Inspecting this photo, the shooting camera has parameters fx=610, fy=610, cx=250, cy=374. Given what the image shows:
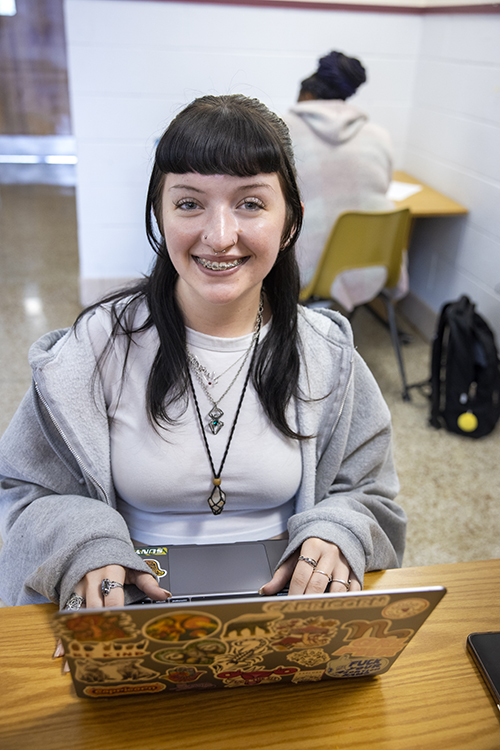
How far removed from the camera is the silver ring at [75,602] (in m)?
0.75

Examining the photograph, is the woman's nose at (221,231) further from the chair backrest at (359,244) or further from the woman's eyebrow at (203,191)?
the chair backrest at (359,244)

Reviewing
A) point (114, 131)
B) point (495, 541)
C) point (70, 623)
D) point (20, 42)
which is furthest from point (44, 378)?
point (20, 42)

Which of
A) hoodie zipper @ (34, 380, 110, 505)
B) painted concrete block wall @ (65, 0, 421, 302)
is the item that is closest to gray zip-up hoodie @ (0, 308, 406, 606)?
hoodie zipper @ (34, 380, 110, 505)

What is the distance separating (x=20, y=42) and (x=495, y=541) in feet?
19.2

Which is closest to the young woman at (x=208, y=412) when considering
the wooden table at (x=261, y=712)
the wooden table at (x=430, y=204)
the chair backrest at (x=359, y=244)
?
the wooden table at (x=261, y=712)

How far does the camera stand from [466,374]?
8.07ft

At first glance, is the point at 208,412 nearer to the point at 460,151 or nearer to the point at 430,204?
the point at 430,204

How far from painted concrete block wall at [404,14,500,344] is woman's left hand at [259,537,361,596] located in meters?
2.22

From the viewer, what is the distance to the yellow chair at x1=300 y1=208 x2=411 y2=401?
2.28 meters

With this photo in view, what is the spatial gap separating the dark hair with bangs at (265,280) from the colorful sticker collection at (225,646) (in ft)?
1.38

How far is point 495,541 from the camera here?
2031 mm

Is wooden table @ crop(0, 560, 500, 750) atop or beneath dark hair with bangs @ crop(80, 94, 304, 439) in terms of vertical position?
beneath

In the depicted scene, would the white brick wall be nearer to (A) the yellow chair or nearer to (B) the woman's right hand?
(A) the yellow chair

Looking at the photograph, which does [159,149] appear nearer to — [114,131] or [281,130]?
[281,130]
